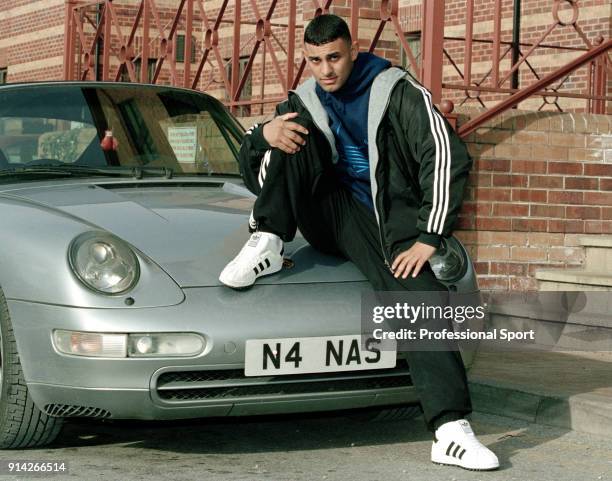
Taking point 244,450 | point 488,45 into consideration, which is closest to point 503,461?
point 244,450

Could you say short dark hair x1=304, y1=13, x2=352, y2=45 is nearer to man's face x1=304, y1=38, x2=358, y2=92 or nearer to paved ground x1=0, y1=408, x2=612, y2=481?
man's face x1=304, y1=38, x2=358, y2=92

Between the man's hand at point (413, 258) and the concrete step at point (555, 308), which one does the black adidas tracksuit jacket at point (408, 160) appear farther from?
the concrete step at point (555, 308)

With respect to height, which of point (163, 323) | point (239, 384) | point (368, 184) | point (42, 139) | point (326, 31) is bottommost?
point (239, 384)

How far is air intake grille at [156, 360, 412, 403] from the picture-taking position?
15.1 ft

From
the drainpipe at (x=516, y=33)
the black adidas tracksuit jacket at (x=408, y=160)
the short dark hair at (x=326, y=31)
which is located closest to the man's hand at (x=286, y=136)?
the black adidas tracksuit jacket at (x=408, y=160)

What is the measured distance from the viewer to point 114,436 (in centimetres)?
533

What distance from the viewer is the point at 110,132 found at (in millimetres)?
6223

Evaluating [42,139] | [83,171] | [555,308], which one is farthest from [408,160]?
[555,308]

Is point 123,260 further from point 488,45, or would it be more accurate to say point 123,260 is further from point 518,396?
point 488,45

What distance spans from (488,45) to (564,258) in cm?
597

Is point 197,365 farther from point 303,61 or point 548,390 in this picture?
point 303,61

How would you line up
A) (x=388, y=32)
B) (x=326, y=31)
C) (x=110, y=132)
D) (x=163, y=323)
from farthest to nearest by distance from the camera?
(x=388, y=32) → (x=110, y=132) → (x=326, y=31) → (x=163, y=323)

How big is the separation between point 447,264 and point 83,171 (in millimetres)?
1771

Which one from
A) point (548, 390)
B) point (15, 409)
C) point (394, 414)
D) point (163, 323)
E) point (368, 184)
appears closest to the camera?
point (163, 323)
